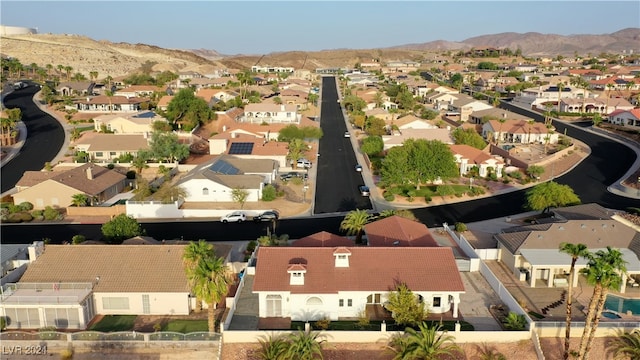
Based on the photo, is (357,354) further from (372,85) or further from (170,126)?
(372,85)

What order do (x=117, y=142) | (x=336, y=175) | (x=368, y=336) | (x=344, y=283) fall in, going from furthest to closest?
(x=117, y=142), (x=336, y=175), (x=344, y=283), (x=368, y=336)

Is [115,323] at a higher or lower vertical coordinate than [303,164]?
lower

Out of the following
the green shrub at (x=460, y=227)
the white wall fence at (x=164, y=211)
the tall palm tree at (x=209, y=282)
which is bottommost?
the green shrub at (x=460, y=227)

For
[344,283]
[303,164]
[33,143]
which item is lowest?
[344,283]

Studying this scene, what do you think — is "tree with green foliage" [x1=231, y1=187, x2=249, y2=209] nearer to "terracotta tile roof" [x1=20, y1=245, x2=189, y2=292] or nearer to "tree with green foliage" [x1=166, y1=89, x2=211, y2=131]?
"terracotta tile roof" [x1=20, y1=245, x2=189, y2=292]

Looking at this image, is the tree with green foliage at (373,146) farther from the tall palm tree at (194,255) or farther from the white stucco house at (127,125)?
the tall palm tree at (194,255)

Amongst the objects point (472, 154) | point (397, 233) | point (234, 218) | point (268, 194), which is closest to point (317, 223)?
point (268, 194)

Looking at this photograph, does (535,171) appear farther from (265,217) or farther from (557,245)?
(265,217)

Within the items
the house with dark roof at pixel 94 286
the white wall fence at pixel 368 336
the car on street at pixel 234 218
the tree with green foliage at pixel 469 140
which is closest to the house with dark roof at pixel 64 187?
the car on street at pixel 234 218
